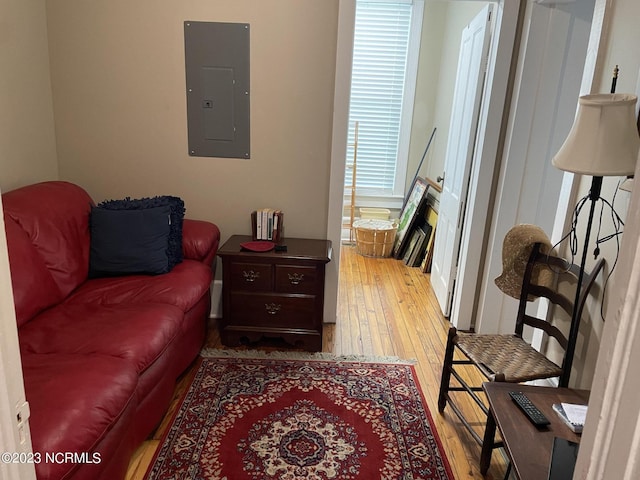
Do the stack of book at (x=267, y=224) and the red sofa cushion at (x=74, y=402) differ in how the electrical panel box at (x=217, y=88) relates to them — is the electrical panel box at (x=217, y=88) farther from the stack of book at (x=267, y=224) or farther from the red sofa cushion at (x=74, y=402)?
the red sofa cushion at (x=74, y=402)

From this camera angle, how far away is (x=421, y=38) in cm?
497

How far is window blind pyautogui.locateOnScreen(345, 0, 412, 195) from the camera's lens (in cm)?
499

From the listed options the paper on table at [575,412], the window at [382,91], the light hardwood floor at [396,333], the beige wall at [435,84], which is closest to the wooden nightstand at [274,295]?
the light hardwood floor at [396,333]

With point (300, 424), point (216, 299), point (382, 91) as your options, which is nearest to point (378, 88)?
point (382, 91)

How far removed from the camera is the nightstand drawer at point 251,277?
9.23ft

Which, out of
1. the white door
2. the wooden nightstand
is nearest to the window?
the white door

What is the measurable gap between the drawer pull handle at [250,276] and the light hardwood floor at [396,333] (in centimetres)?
52

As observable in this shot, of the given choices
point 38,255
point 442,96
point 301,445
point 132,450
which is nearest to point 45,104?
point 38,255

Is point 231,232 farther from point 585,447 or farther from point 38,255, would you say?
point 585,447

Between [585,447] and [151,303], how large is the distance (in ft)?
6.73

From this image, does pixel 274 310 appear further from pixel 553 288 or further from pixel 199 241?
pixel 553 288

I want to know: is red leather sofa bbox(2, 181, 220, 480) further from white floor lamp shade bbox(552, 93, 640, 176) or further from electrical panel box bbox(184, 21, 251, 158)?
white floor lamp shade bbox(552, 93, 640, 176)

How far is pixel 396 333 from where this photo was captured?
3240mm

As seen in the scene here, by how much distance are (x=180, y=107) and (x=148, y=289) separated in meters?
1.27
